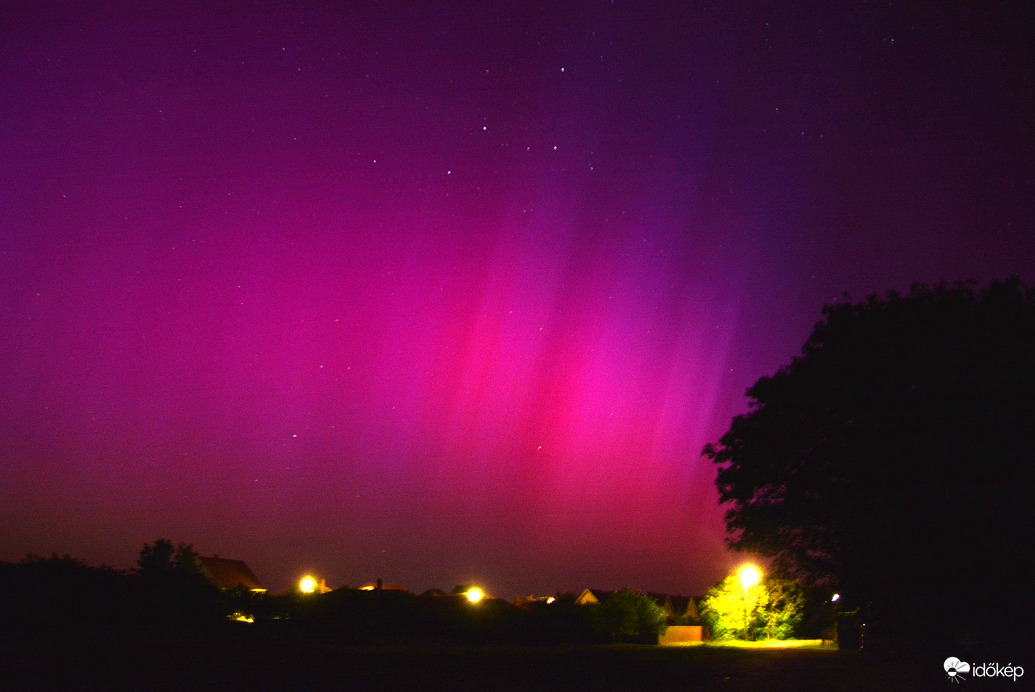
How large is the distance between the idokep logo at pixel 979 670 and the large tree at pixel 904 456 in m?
0.82

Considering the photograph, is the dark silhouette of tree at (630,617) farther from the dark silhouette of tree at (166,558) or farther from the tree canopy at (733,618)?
the dark silhouette of tree at (166,558)

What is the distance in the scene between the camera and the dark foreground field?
1341cm

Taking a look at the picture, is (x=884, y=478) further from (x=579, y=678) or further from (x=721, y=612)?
(x=721, y=612)

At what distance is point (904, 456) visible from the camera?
52.9ft

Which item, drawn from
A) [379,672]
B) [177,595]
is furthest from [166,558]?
[379,672]

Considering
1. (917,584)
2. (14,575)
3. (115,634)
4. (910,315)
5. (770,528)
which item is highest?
(910,315)

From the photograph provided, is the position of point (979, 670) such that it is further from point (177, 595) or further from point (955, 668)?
point (177, 595)

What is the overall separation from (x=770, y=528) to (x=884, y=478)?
428cm

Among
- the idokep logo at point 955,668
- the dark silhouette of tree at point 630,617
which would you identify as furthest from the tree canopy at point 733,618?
the idokep logo at point 955,668

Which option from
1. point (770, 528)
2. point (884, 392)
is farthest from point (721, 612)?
point (884, 392)

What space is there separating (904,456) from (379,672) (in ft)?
39.2

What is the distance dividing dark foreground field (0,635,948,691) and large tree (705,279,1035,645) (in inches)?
90.8

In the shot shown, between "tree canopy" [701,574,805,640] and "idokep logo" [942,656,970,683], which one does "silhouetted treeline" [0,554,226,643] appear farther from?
"tree canopy" [701,574,805,640]

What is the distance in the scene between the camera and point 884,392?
699 inches
